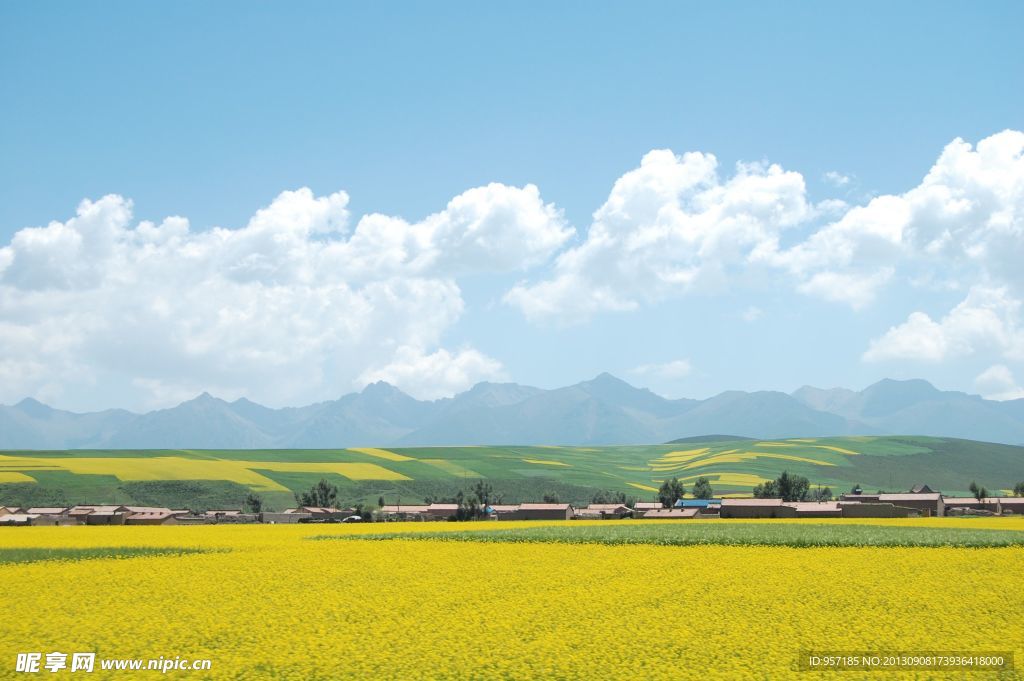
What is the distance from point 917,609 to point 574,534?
4526 cm

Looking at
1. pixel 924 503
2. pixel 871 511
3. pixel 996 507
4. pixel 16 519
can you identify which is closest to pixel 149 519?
pixel 16 519

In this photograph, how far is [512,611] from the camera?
34.8 m

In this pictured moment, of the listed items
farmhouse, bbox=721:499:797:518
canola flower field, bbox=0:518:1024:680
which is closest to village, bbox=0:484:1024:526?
farmhouse, bbox=721:499:797:518

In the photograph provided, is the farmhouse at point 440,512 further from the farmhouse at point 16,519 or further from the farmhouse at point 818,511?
the farmhouse at point 16,519

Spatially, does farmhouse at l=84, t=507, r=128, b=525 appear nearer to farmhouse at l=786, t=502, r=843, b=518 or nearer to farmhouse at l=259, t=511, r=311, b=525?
farmhouse at l=259, t=511, r=311, b=525

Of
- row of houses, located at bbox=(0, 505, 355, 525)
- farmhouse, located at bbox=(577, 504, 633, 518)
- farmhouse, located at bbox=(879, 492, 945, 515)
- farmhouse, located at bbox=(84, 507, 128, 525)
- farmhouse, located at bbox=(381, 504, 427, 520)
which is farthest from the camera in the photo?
farmhouse, located at bbox=(381, 504, 427, 520)

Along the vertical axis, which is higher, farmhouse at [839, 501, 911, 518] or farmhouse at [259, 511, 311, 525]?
farmhouse at [839, 501, 911, 518]

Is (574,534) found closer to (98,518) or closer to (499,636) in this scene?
(499,636)

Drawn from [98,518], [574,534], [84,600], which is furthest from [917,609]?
[98,518]

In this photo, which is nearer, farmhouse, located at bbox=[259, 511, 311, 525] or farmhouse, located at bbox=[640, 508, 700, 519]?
farmhouse, located at bbox=[640, 508, 700, 519]

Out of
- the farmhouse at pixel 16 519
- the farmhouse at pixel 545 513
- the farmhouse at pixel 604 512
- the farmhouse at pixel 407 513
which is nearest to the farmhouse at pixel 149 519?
the farmhouse at pixel 16 519

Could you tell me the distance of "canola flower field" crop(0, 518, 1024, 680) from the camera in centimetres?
2644

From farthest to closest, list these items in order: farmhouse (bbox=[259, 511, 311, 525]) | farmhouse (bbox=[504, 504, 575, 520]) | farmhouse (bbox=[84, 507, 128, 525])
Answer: farmhouse (bbox=[259, 511, 311, 525]) → farmhouse (bbox=[504, 504, 575, 520]) → farmhouse (bbox=[84, 507, 128, 525])

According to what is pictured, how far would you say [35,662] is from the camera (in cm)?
2619
